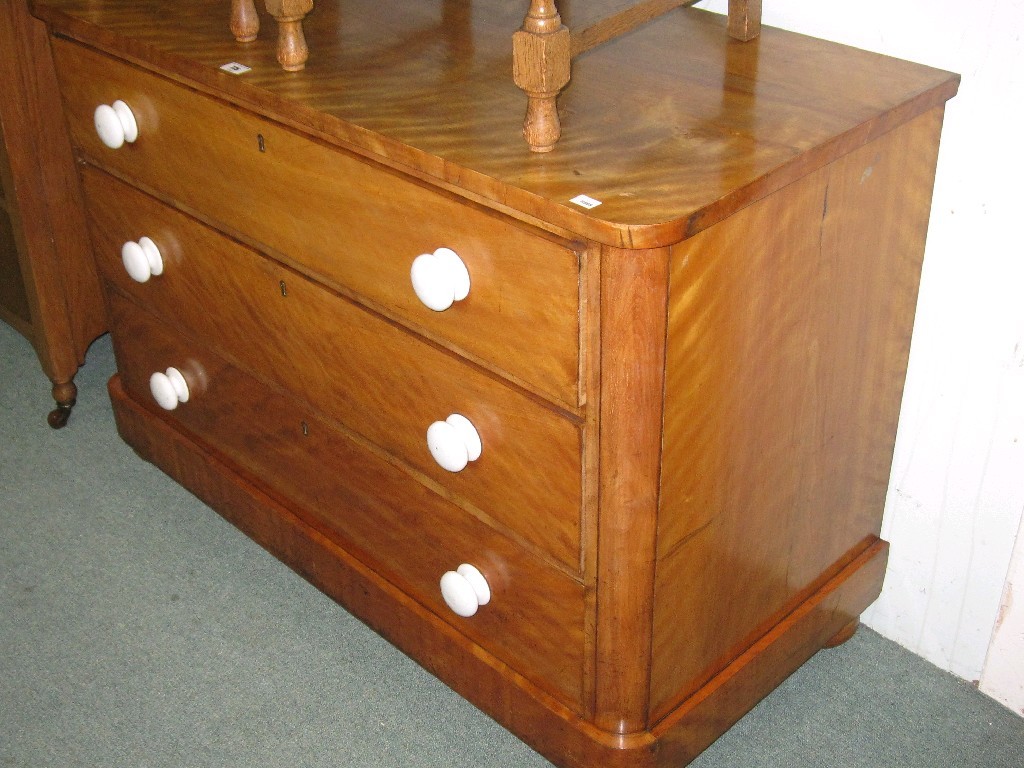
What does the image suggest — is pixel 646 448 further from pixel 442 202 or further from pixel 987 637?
pixel 987 637

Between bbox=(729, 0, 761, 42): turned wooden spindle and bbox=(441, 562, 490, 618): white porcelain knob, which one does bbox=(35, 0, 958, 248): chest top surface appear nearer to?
bbox=(729, 0, 761, 42): turned wooden spindle

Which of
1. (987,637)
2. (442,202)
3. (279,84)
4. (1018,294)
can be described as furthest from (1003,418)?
(279,84)

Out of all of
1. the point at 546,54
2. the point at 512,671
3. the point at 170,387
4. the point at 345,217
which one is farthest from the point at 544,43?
the point at 170,387

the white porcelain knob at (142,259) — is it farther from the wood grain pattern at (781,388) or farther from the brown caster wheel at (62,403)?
the wood grain pattern at (781,388)

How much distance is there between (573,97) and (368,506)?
0.60m

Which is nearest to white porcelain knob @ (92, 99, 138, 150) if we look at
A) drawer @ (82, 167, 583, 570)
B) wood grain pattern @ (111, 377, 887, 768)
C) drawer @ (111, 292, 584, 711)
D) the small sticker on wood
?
drawer @ (82, 167, 583, 570)

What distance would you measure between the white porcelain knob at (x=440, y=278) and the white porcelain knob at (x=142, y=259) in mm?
592

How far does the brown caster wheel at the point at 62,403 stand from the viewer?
212 centimetres

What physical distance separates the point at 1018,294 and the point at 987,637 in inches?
19.3

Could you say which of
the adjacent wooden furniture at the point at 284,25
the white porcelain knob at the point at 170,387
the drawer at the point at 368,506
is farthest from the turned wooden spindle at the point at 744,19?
the white porcelain knob at the point at 170,387

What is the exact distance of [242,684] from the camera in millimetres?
1678

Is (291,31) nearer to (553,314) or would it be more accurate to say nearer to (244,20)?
(244,20)

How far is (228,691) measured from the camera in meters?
1.67

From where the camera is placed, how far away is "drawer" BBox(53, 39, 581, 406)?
3.83ft
